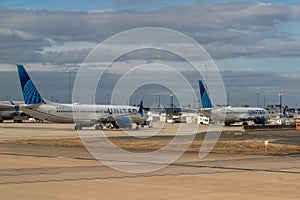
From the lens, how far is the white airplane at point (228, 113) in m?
98.9

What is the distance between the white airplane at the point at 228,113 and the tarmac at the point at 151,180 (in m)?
71.4

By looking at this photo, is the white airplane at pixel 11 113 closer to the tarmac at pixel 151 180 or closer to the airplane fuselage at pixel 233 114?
the airplane fuselage at pixel 233 114

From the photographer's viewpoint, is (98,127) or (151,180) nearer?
(151,180)

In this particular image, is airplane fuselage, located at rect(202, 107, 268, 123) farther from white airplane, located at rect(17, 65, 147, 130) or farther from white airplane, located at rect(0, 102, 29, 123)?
white airplane, located at rect(0, 102, 29, 123)

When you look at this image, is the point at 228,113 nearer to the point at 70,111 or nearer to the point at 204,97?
the point at 204,97

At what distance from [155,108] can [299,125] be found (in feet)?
215

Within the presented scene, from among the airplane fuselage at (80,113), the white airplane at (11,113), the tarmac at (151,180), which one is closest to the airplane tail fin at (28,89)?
the airplane fuselage at (80,113)

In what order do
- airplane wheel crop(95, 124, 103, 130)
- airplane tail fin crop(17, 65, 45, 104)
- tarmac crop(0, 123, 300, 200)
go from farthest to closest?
airplane tail fin crop(17, 65, 45, 104) → airplane wheel crop(95, 124, 103, 130) → tarmac crop(0, 123, 300, 200)

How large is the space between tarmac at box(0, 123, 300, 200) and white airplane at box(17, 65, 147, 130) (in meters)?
46.5

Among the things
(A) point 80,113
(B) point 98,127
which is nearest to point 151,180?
(B) point 98,127

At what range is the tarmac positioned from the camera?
1548 cm

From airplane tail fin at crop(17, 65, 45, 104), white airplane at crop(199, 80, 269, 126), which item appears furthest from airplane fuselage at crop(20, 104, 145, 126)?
white airplane at crop(199, 80, 269, 126)

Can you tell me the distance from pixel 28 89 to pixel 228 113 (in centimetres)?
4116

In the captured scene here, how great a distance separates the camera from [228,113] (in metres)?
103
